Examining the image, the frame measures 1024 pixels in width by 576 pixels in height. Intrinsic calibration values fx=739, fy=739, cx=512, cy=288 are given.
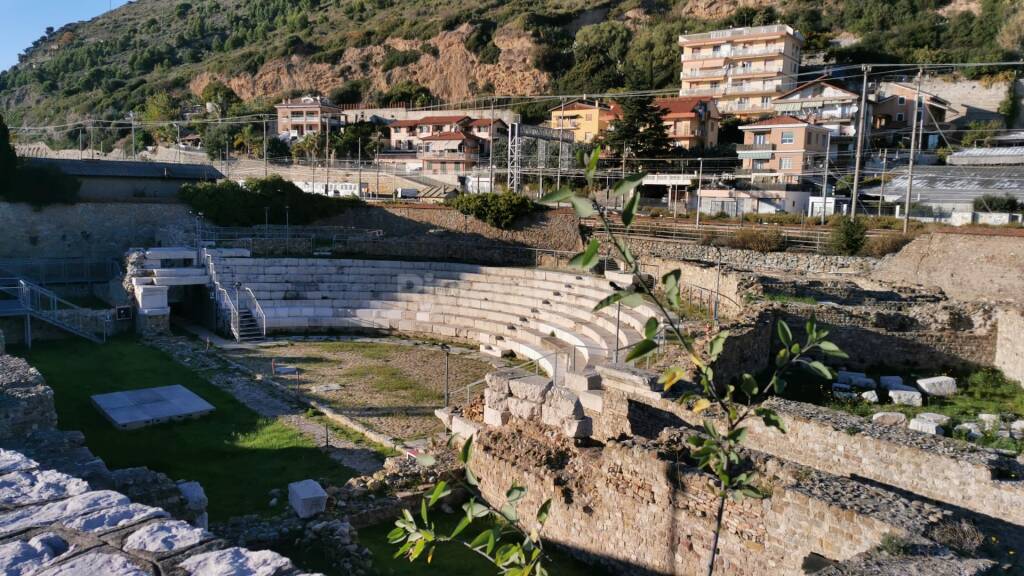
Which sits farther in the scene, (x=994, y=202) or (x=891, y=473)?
(x=994, y=202)

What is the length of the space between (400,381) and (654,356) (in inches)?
258

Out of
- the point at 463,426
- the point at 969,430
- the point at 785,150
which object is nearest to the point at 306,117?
the point at 785,150

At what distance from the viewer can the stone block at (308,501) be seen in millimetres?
A: 9297

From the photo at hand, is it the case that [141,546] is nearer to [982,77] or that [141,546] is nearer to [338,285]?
[338,285]

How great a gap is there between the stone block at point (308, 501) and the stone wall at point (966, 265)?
19148 millimetres

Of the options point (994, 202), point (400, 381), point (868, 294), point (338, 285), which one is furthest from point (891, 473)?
point (994, 202)

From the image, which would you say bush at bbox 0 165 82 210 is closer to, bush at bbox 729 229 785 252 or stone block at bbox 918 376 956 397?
bush at bbox 729 229 785 252

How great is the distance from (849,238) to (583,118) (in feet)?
122

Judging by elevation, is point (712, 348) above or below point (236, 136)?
below

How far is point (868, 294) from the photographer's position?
68.2 ft

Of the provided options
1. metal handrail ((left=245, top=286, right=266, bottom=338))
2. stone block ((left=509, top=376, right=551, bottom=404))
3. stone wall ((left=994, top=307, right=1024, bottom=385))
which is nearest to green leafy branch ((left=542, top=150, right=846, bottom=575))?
stone block ((left=509, top=376, right=551, bottom=404))

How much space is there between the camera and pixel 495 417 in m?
11.8

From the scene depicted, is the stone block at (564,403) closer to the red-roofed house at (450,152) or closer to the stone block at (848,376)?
the stone block at (848,376)

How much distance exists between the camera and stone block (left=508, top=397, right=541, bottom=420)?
1094 centimetres
